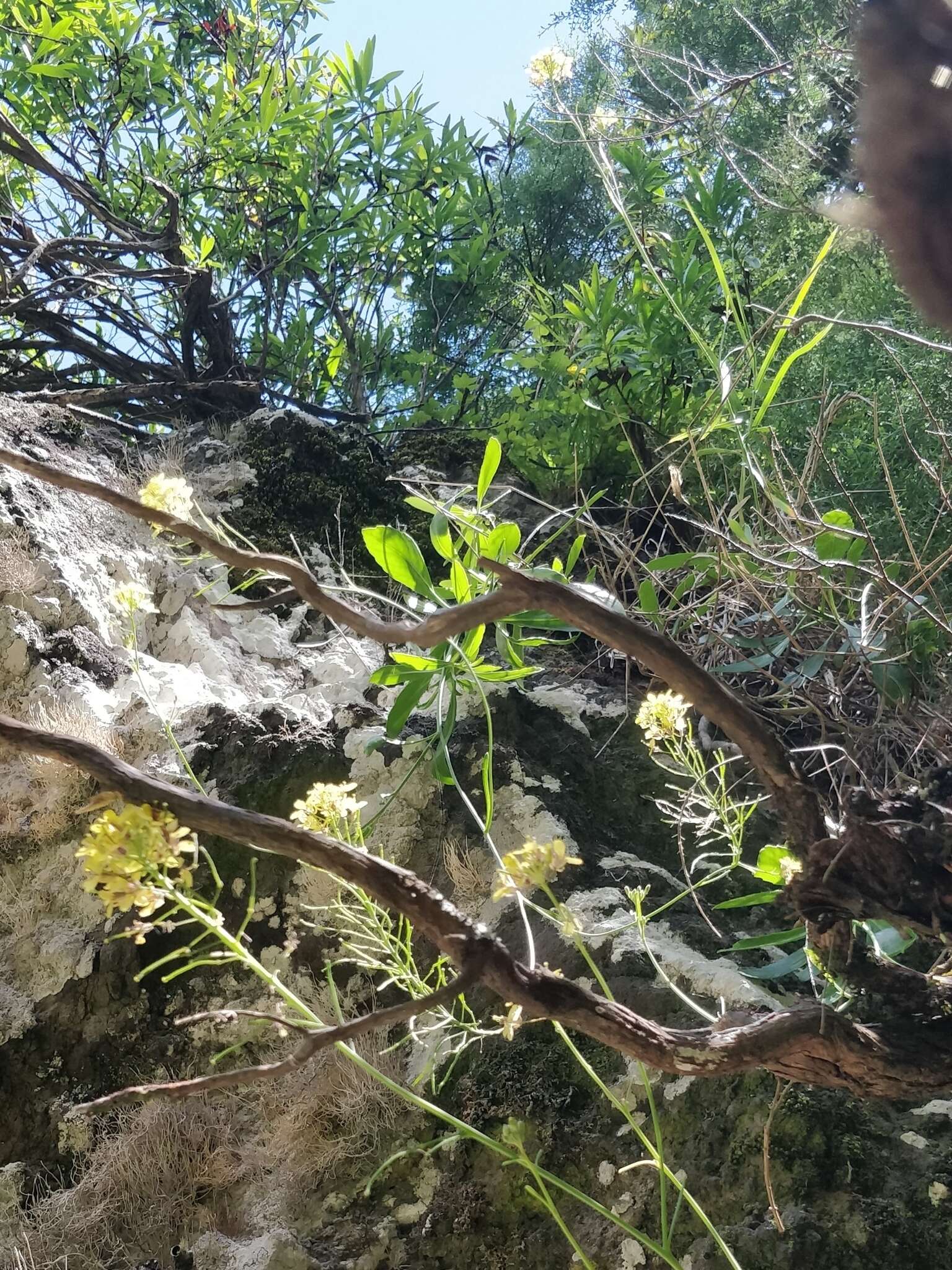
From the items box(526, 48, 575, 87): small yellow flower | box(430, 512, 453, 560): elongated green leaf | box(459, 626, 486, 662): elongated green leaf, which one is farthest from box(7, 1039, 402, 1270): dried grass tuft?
box(526, 48, 575, 87): small yellow flower

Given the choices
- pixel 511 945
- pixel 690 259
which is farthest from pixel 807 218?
pixel 511 945

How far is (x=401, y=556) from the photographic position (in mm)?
1092

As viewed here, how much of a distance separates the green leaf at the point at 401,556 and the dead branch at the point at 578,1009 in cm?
54

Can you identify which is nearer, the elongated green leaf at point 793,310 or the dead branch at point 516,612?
the dead branch at point 516,612

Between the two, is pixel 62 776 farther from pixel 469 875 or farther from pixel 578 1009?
pixel 578 1009

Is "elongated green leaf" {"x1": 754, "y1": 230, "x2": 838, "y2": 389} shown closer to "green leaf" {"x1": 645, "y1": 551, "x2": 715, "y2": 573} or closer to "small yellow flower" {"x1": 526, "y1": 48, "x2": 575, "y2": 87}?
"green leaf" {"x1": 645, "y1": 551, "x2": 715, "y2": 573}

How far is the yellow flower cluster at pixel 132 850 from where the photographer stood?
56cm

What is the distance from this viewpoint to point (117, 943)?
1318mm

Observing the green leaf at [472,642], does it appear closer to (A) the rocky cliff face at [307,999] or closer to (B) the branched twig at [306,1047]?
(A) the rocky cliff face at [307,999]

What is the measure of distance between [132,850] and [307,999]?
80 cm

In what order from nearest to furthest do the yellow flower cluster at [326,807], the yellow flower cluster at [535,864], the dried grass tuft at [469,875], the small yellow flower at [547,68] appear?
the yellow flower cluster at [535,864] → the yellow flower cluster at [326,807] → the dried grass tuft at [469,875] → the small yellow flower at [547,68]

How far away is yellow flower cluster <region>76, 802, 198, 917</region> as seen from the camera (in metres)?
0.56

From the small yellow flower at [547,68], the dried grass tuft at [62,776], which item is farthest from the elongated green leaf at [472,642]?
the small yellow flower at [547,68]

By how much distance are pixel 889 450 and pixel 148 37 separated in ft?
6.74
